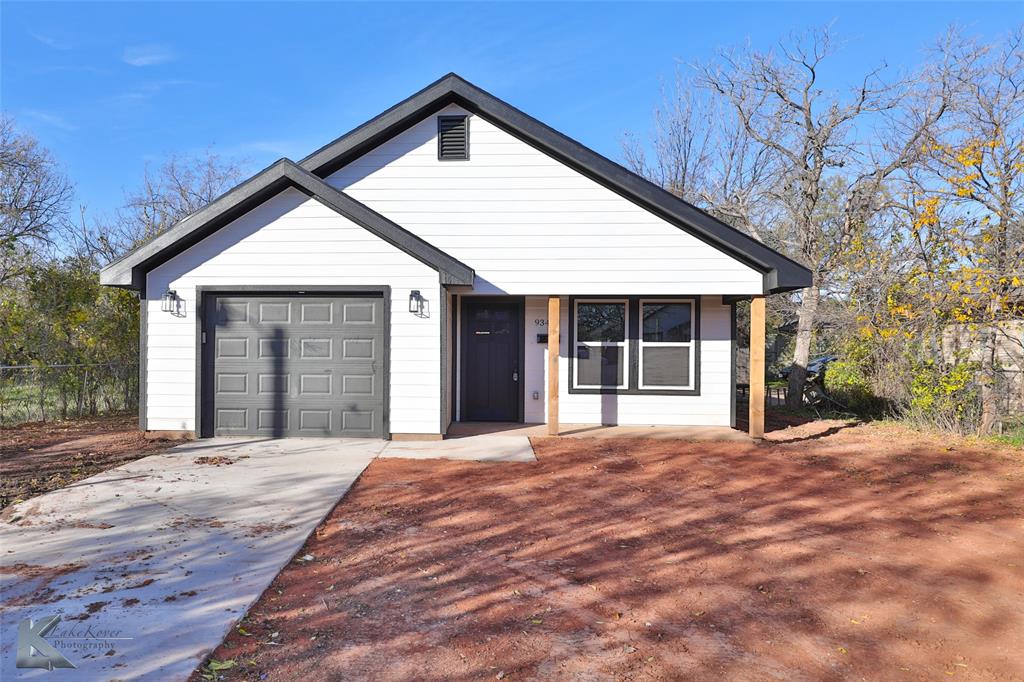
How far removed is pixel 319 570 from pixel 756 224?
17495 millimetres

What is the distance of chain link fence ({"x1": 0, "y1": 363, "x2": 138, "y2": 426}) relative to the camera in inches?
371

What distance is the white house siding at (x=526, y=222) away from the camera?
8.95m

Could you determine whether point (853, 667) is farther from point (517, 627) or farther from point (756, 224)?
point (756, 224)

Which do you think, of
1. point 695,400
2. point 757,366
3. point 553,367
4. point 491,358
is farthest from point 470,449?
point 757,366

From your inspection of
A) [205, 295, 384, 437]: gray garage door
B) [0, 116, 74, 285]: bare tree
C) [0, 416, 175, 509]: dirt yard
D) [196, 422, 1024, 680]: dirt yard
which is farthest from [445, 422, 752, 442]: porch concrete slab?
[0, 116, 74, 285]: bare tree

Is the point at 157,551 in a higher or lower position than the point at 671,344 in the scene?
lower

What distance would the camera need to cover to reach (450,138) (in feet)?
31.1

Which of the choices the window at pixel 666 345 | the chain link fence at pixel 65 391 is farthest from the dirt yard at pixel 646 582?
the chain link fence at pixel 65 391

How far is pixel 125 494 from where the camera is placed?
554 cm

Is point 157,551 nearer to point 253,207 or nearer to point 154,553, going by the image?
point 154,553

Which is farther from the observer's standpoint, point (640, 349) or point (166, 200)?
point (166, 200)

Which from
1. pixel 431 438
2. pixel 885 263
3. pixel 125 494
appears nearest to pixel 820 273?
pixel 885 263

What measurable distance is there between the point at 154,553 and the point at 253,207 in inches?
222

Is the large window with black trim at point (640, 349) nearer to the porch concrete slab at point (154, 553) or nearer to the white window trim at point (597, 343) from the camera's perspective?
the white window trim at point (597, 343)
